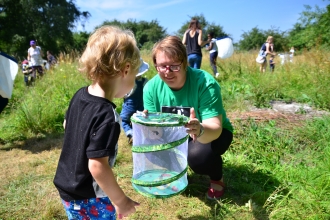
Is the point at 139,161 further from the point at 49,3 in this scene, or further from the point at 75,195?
the point at 49,3

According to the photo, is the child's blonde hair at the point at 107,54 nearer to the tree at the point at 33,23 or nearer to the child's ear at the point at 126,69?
the child's ear at the point at 126,69

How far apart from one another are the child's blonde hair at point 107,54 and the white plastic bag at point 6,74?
2578mm

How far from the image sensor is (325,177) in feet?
6.85

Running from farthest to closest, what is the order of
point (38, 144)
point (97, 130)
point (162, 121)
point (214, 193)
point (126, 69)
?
point (38, 144)
point (214, 193)
point (162, 121)
point (126, 69)
point (97, 130)

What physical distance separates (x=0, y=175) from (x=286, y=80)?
179 inches

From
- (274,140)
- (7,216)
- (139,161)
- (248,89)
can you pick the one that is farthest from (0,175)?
(248,89)

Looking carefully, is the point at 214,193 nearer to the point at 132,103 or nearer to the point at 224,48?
the point at 132,103

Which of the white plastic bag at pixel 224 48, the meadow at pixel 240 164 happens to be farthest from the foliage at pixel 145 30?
the meadow at pixel 240 164

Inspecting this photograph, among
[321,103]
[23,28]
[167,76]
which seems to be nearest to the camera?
[167,76]

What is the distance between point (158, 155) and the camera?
1.83 m

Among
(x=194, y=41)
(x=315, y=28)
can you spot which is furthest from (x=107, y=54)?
(x=315, y=28)

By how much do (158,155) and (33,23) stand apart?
28.8 metres

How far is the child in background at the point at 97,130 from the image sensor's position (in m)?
1.12

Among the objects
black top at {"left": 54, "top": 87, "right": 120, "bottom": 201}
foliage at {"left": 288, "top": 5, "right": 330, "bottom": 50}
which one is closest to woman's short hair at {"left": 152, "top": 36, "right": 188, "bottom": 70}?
black top at {"left": 54, "top": 87, "right": 120, "bottom": 201}
